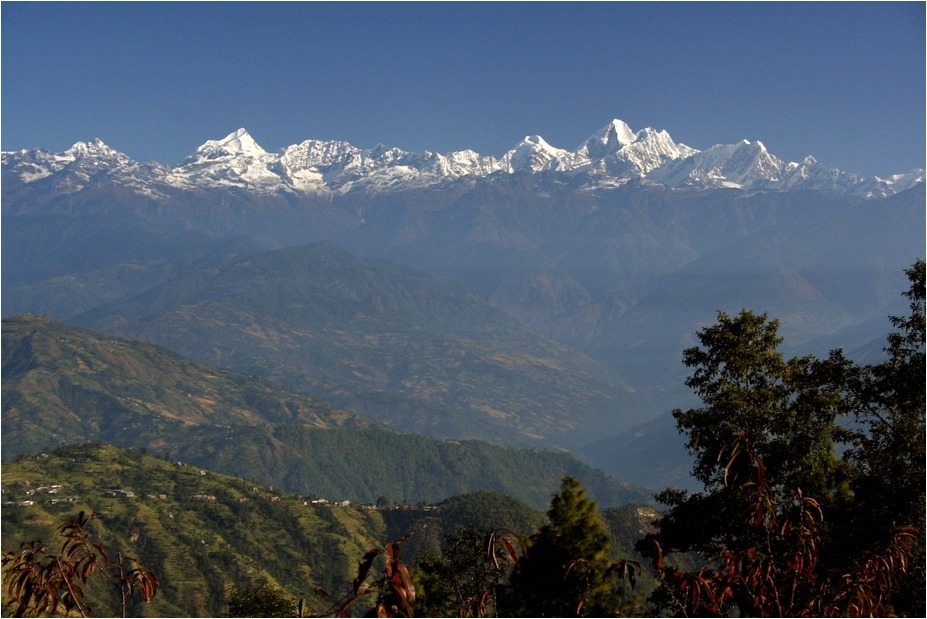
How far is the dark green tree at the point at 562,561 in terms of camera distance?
27.9m

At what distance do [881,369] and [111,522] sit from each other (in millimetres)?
177118

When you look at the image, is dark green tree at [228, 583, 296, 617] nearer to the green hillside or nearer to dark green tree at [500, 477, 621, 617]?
dark green tree at [500, 477, 621, 617]

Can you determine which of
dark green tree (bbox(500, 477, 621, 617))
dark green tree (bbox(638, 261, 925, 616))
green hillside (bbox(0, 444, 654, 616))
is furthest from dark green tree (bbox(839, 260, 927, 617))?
green hillside (bbox(0, 444, 654, 616))

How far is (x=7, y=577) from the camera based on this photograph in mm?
12867

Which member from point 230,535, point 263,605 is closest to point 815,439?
point 263,605

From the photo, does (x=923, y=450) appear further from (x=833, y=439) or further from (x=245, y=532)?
(x=245, y=532)

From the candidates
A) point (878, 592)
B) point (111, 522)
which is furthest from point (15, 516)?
point (878, 592)

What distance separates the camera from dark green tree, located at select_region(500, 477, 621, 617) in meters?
27.9

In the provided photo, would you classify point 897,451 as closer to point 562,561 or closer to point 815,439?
point 815,439

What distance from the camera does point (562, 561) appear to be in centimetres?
2923

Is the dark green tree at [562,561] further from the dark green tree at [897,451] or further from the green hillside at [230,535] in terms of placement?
the green hillside at [230,535]

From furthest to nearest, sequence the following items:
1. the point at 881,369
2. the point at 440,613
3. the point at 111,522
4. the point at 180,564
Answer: the point at 111,522, the point at 180,564, the point at 440,613, the point at 881,369

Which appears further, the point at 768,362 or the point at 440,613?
the point at 440,613

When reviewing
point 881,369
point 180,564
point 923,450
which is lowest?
point 180,564
